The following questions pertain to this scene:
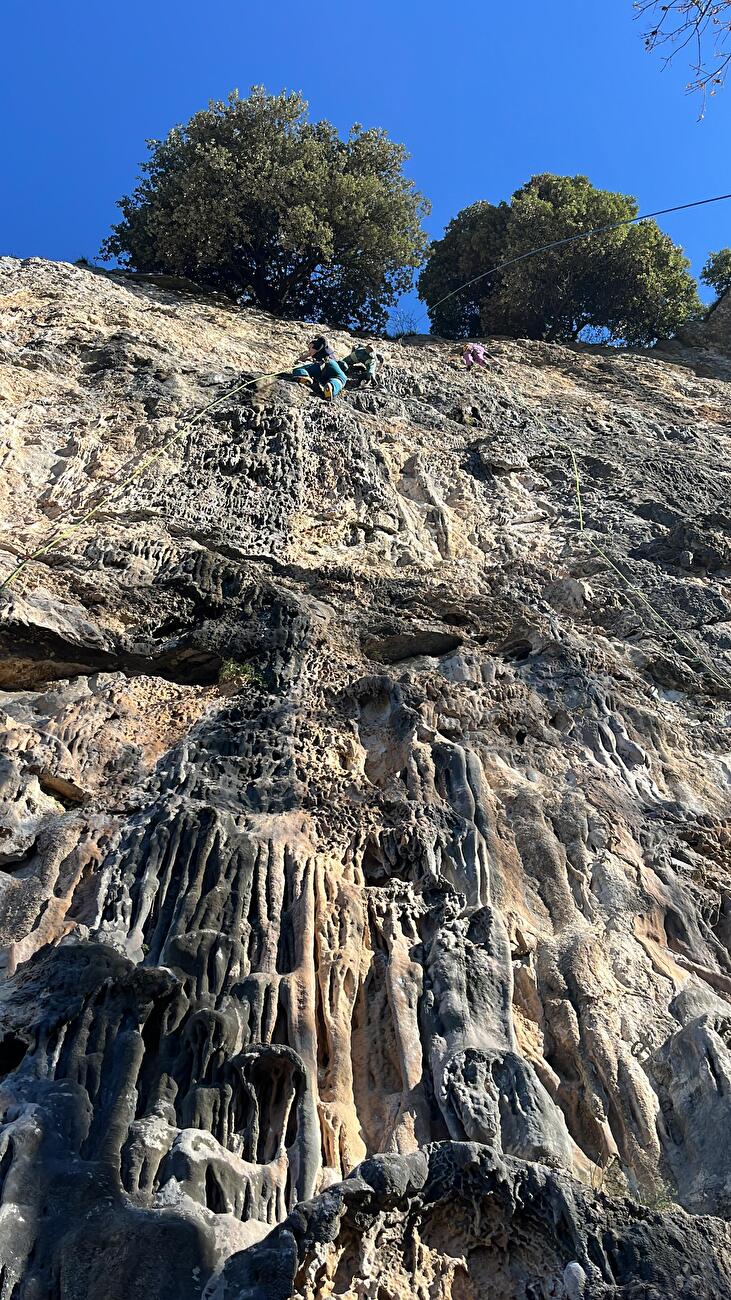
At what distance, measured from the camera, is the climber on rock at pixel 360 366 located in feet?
49.3

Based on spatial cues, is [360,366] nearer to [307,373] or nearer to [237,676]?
[307,373]

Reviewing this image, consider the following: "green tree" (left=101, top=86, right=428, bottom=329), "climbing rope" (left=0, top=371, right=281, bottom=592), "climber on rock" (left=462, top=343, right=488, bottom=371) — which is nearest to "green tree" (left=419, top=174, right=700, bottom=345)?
"green tree" (left=101, top=86, right=428, bottom=329)

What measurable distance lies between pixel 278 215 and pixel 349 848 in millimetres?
14319

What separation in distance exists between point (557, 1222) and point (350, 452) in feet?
31.5

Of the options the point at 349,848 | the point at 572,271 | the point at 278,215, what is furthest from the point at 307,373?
the point at 572,271

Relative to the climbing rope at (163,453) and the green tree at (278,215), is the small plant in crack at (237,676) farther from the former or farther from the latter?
the green tree at (278,215)

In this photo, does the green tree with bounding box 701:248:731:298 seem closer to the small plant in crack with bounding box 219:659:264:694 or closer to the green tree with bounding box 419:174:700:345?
the green tree with bounding box 419:174:700:345

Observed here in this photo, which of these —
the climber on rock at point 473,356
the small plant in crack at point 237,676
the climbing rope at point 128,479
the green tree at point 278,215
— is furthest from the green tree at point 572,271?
the small plant in crack at point 237,676

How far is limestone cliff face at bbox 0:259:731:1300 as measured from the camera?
17.7 ft

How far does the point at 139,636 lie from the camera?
10172 millimetres

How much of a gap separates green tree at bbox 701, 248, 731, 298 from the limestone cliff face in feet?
39.0

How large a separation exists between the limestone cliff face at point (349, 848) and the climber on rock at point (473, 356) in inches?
100

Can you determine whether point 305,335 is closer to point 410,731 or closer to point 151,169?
point 151,169

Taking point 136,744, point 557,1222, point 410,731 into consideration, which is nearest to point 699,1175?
point 557,1222
